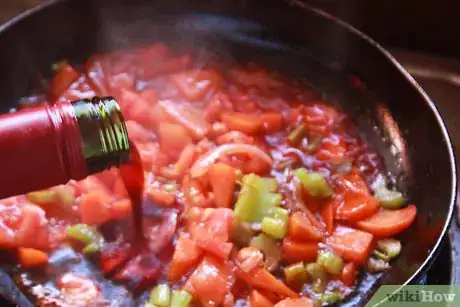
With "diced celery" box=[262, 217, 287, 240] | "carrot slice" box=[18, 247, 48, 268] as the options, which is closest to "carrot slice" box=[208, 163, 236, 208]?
"diced celery" box=[262, 217, 287, 240]

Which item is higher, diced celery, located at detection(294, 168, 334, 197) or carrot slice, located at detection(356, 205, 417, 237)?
diced celery, located at detection(294, 168, 334, 197)

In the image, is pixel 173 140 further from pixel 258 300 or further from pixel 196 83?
pixel 258 300

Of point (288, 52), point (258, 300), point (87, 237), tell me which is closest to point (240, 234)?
point (258, 300)

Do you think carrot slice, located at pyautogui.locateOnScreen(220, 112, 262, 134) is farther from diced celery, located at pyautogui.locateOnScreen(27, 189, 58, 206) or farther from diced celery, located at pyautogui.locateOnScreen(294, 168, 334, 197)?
diced celery, located at pyautogui.locateOnScreen(27, 189, 58, 206)

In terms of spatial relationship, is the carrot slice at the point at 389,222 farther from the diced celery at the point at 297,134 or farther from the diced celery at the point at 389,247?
the diced celery at the point at 297,134

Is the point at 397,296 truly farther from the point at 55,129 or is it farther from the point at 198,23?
the point at 198,23

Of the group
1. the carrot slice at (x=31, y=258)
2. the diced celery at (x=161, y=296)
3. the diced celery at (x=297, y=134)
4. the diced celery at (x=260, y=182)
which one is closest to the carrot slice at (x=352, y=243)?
the diced celery at (x=260, y=182)

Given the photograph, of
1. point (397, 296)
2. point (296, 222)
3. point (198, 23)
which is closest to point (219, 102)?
point (198, 23)
